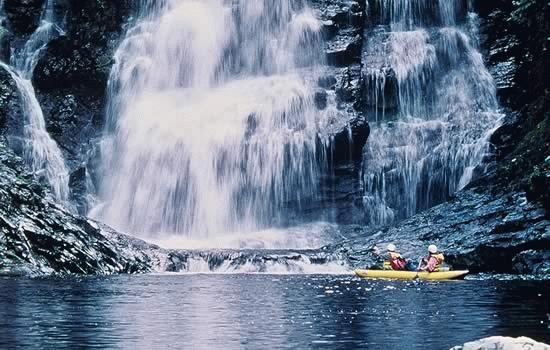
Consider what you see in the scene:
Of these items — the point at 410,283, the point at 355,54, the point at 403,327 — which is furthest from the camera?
the point at 355,54

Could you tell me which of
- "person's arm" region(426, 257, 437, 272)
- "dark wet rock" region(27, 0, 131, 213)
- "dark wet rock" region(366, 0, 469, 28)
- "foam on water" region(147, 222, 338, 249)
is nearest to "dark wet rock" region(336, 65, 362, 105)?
"dark wet rock" region(366, 0, 469, 28)

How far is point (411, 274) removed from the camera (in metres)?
31.2

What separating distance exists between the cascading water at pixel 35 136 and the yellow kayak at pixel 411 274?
22196mm

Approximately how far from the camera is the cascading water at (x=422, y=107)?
154 ft

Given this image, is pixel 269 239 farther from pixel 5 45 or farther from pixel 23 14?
pixel 23 14

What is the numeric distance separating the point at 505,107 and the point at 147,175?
881 inches

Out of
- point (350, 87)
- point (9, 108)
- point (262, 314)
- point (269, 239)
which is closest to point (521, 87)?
point (350, 87)

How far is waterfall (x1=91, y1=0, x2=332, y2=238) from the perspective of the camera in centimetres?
4875

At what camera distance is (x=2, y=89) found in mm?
48781

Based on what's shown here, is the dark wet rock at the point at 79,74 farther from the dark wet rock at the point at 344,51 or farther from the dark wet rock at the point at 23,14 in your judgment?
the dark wet rock at the point at 344,51

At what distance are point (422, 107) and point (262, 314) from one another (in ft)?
118

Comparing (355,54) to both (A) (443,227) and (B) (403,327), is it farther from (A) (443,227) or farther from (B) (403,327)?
(B) (403,327)

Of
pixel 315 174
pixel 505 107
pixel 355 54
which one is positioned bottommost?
pixel 315 174

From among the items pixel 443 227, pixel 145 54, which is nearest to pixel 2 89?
pixel 145 54
